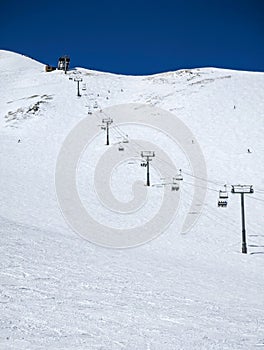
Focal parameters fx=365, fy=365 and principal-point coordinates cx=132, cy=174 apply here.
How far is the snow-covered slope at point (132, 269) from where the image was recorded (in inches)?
223

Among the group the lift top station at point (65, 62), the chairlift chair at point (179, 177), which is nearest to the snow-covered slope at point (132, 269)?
the chairlift chair at point (179, 177)

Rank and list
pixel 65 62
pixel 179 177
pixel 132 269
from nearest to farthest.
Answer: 1. pixel 132 269
2. pixel 179 177
3. pixel 65 62

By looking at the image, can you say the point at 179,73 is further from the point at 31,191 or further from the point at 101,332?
the point at 101,332

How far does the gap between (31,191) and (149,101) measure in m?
39.0

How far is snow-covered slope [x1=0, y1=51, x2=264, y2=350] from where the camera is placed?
567cm

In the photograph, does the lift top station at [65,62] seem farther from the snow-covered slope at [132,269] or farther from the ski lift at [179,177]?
the ski lift at [179,177]

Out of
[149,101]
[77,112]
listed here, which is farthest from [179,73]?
[77,112]

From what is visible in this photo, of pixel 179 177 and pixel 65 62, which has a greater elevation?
pixel 65 62

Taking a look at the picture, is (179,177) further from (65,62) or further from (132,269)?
(65,62)

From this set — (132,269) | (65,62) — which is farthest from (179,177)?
(65,62)

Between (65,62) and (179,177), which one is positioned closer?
(179,177)

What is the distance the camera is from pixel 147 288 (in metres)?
8.99

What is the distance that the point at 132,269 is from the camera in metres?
11.0

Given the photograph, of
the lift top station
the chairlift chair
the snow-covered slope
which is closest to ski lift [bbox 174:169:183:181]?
the chairlift chair
